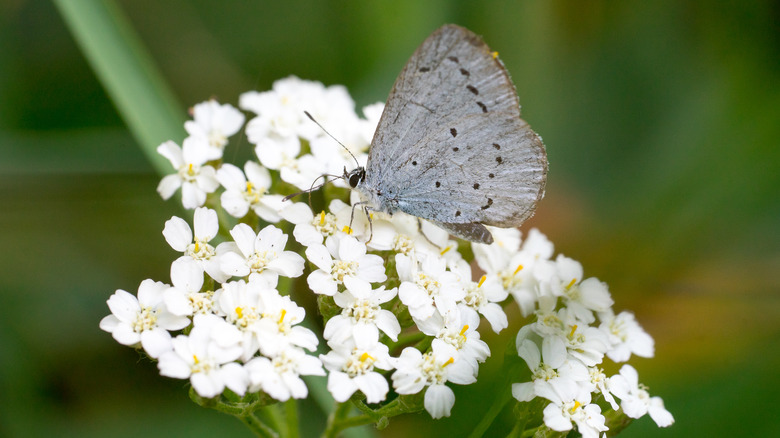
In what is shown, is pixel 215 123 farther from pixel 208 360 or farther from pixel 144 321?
pixel 208 360

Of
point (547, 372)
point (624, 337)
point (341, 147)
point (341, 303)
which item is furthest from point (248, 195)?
point (624, 337)

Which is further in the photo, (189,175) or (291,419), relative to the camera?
(189,175)

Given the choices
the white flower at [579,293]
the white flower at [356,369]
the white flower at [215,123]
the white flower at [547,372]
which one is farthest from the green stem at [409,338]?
the white flower at [215,123]

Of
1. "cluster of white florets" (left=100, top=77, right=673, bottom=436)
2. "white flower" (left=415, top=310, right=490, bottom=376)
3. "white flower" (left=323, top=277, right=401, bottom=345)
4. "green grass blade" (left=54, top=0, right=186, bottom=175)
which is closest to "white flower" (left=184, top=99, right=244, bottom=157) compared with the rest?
"cluster of white florets" (left=100, top=77, right=673, bottom=436)

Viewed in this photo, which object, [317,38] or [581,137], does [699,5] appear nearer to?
[581,137]

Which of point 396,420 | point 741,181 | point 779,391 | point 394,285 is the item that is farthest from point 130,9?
point 779,391

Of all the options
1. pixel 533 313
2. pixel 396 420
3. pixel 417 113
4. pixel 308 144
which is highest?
pixel 308 144

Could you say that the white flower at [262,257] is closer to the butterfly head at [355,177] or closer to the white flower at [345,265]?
the white flower at [345,265]
